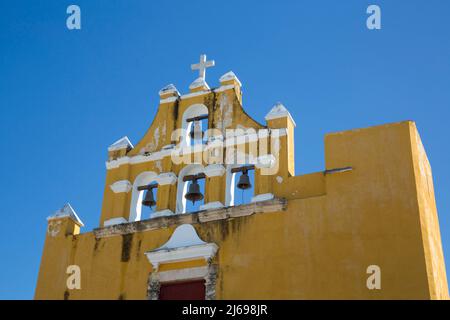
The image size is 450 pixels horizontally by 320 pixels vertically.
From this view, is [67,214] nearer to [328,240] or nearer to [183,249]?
[183,249]

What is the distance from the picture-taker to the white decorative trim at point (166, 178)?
14.9 meters

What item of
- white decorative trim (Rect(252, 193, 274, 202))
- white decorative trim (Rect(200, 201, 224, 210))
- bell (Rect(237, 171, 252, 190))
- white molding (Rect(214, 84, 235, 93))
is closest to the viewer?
white decorative trim (Rect(252, 193, 274, 202))

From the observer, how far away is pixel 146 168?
50.8 ft

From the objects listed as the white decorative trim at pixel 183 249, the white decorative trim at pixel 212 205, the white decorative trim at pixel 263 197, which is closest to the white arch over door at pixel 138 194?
the white decorative trim at pixel 183 249

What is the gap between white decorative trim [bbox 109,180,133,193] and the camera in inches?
603

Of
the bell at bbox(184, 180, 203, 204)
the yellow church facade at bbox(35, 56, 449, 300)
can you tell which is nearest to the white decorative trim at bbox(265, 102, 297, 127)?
the yellow church facade at bbox(35, 56, 449, 300)

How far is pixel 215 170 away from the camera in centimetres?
1456

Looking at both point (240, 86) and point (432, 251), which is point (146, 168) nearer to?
point (240, 86)

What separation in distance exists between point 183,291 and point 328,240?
298 cm

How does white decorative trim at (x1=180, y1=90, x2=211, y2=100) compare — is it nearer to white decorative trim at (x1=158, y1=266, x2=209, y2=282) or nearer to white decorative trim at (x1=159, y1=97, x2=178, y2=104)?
white decorative trim at (x1=159, y1=97, x2=178, y2=104)

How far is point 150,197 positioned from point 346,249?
457 cm

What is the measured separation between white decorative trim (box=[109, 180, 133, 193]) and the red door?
2445mm

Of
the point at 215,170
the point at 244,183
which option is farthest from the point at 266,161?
the point at 215,170

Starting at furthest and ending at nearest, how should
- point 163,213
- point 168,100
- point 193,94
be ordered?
1. point 168,100
2. point 193,94
3. point 163,213
